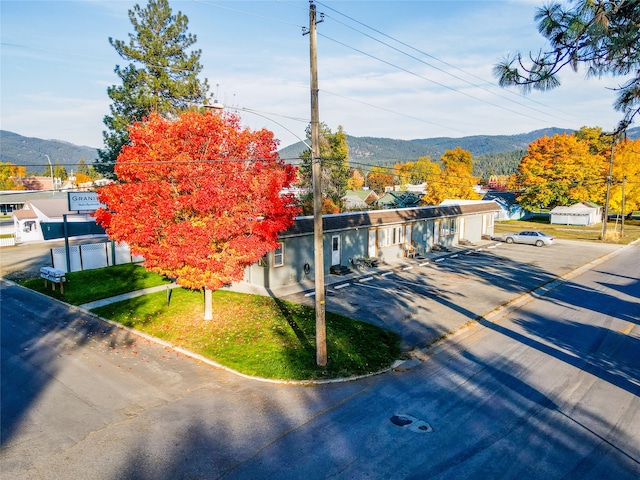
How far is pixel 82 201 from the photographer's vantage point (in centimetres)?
2606

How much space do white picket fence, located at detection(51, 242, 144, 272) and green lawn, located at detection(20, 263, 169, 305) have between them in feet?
4.33

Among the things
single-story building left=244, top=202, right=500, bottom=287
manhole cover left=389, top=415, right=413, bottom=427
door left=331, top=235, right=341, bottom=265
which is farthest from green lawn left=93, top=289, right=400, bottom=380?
door left=331, top=235, right=341, bottom=265

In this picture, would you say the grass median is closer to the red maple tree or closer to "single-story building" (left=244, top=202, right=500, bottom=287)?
the red maple tree

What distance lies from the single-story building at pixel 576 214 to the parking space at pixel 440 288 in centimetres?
2671

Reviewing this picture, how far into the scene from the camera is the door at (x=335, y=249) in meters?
24.2

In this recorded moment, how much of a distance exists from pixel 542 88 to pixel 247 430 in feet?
34.3

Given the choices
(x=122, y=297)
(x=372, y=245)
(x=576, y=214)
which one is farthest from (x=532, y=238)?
(x=122, y=297)

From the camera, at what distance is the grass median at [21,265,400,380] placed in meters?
12.3

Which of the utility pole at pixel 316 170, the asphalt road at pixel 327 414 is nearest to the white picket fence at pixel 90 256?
the asphalt road at pixel 327 414

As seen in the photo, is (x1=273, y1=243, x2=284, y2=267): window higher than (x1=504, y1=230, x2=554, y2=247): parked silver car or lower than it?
higher

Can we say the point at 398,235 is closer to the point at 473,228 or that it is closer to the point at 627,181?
Answer: the point at 473,228

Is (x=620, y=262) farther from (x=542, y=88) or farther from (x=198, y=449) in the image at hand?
(x=198, y=449)

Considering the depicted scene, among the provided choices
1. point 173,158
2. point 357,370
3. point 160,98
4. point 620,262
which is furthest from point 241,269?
point 620,262

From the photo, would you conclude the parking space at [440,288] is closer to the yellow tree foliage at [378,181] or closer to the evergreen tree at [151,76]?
the evergreen tree at [151,76]
